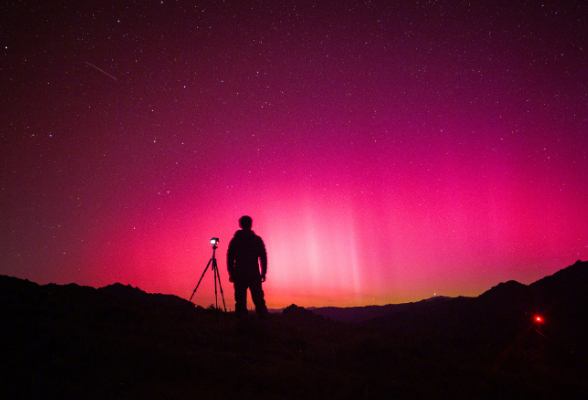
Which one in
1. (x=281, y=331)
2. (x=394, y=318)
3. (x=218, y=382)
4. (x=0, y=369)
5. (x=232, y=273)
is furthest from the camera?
(x=394, y=318)

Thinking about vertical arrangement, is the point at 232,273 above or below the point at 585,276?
above

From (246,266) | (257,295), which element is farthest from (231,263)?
(257,295)

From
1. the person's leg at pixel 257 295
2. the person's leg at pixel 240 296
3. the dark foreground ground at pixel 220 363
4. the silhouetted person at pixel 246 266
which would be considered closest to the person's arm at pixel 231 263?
the silhouetted person at pixel 246 266

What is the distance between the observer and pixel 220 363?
442 centimetres

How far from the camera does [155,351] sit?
454 centimetres

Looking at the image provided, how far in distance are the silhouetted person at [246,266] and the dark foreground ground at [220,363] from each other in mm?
1157

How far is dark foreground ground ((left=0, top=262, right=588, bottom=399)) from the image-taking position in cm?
351

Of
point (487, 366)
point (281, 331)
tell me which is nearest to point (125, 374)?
point (281, 331)

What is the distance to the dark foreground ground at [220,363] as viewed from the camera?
3.51 metres

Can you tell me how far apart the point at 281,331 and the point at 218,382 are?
350 cm

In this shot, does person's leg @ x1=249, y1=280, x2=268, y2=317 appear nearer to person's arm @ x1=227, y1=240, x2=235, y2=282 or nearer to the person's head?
person's arm @ x1=227, y1=240, x2=235, y2=282

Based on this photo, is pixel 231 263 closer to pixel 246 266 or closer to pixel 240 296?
pixel 246 266

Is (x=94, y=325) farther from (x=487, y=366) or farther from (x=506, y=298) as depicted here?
(x=506, y=298)

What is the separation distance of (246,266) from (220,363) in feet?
11.7
